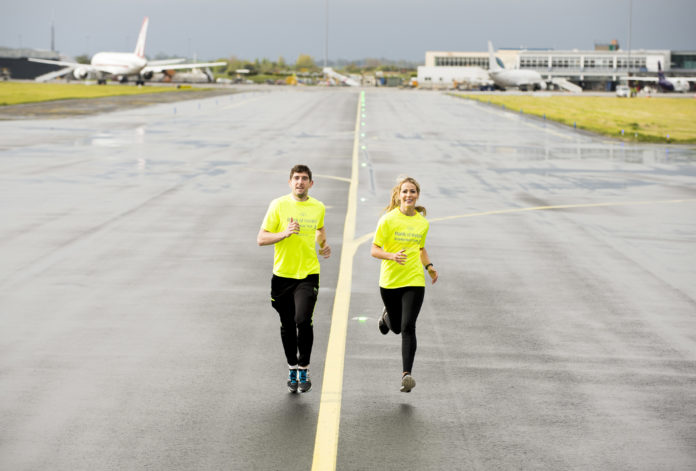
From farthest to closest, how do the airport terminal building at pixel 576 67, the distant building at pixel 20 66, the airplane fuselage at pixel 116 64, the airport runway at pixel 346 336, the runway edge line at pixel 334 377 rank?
the airport terminal building at pixel 576 67
the distant building at pixel 20 66
the airplane fuselage at pixel 116 64
the airport runway at pixel 346 336
the runway edge line at pixel 334 377

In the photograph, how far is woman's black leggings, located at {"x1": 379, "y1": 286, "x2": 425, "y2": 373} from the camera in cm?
769

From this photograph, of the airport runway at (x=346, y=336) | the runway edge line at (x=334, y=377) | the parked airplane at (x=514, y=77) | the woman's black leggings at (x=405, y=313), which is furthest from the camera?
the parked airplane at (x=514, y=77)

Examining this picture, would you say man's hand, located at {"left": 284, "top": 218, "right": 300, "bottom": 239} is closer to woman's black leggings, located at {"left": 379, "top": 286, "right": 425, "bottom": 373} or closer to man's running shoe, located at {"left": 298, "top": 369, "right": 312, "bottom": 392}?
woman's black leggings, located at {"left": 379, "top": 286, "right": 425, "bottom": 373}

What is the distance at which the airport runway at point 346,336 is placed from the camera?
660 cm

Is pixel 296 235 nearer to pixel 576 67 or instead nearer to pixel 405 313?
pixel 405 313

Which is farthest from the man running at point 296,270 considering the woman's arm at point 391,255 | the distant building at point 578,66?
the distant building at point 578,66

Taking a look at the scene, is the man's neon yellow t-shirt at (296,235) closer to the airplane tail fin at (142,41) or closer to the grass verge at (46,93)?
the grass verge at (46,93)

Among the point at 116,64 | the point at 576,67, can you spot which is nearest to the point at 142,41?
the point at 116,64

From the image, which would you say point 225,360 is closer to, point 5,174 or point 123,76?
point 5,174

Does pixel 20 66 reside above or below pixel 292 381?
above

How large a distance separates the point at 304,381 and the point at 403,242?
1.45 metres

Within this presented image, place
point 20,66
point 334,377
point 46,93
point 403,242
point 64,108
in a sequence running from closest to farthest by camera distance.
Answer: point 403,242, point 334,377, point 64,108, point 46,93, point 20,66

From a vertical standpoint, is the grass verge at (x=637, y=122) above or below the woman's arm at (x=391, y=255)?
above

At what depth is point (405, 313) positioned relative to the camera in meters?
7.80
